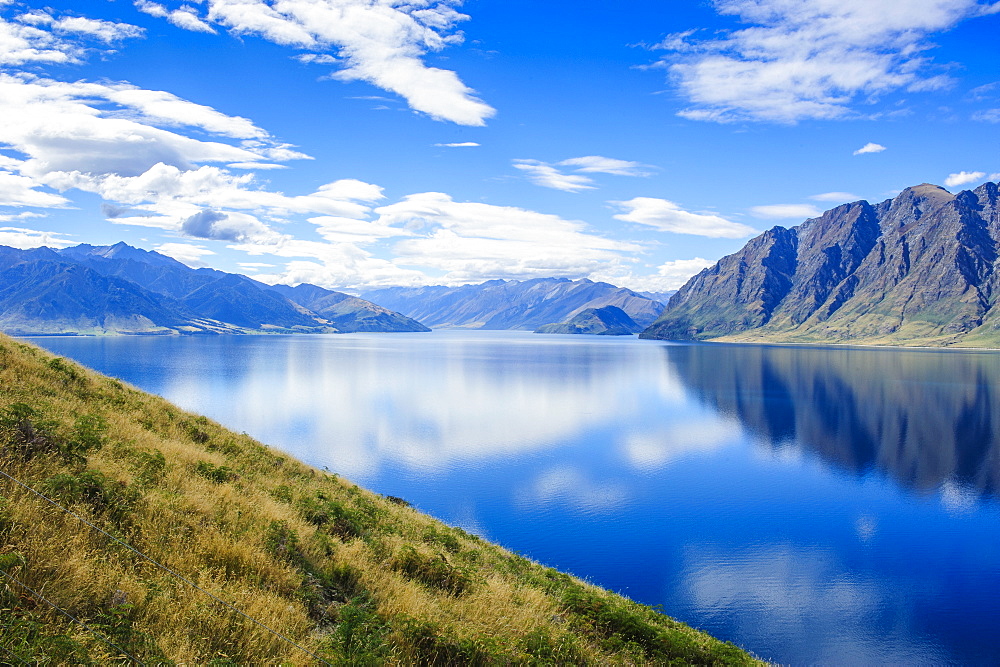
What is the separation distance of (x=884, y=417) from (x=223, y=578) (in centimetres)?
10770

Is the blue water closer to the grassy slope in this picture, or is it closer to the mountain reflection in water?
the mountain reflection in water

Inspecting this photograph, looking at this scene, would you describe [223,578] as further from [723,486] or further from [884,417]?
[884,417]

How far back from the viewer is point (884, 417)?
9269 centimetres

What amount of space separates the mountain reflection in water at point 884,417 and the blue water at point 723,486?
0.49m

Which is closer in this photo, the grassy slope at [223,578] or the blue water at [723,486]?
the grassy slope at [223,578]

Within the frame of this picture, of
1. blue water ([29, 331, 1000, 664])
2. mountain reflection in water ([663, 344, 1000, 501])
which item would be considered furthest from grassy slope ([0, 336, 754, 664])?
mountain reflection in water ([663, 344, 1000, 501])

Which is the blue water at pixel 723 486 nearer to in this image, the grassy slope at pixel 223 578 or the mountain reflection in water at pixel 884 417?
the mountain reflection in water at pixel 884 417

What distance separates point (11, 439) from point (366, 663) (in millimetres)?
10495

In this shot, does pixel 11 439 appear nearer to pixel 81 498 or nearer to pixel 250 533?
pixel 81 498

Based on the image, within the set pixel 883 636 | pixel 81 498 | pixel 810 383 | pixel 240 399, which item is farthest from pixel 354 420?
pixel 810 383

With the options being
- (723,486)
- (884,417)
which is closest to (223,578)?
(723,486)

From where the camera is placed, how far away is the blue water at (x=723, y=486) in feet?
106

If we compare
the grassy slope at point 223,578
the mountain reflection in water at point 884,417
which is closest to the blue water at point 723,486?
the mountain reflection in water at point 884,417

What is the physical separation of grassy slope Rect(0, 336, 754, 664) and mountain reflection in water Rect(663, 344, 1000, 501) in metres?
60.7
